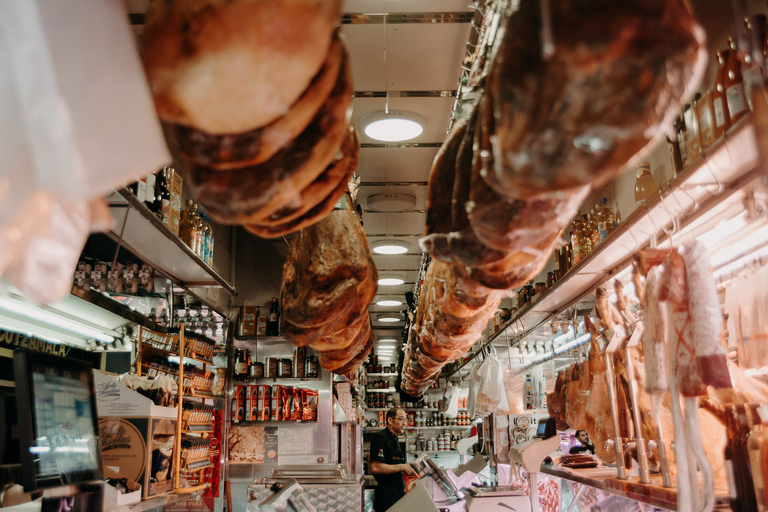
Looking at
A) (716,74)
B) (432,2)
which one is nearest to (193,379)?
(432,2)

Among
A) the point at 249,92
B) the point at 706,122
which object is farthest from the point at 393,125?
the point at 249,92

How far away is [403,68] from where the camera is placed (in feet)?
14.6

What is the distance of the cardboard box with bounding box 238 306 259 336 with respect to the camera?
6.76 metres

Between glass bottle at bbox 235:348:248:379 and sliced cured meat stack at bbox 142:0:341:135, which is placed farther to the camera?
glass bottle at bbox 235:348:248:379

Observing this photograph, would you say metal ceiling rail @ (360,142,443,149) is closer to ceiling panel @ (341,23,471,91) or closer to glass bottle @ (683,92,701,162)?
ceiling panel @ (341,23,471,91)

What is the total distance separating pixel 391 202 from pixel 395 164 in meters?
0.89

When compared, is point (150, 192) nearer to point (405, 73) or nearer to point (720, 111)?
point (405, 73)

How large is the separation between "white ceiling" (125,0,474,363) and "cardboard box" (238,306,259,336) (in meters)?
1.87

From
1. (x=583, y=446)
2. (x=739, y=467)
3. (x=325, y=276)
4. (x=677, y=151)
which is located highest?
(x=677, y=151)

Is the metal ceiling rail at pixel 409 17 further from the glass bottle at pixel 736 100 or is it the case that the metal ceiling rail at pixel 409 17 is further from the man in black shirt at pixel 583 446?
the man in black shirt at pixel 583 446

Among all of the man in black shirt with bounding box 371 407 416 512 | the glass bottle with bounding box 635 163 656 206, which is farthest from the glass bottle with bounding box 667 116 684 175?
the man in black shirt with bounding box 371 407 416 512

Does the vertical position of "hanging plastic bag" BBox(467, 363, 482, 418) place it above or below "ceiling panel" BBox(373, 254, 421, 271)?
below

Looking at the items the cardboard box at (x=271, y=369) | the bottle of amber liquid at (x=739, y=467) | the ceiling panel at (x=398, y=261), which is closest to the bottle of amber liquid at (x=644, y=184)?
the bottle of amber liquid at (x=739, y=467)

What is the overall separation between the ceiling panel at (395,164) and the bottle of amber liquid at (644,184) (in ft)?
8.42
